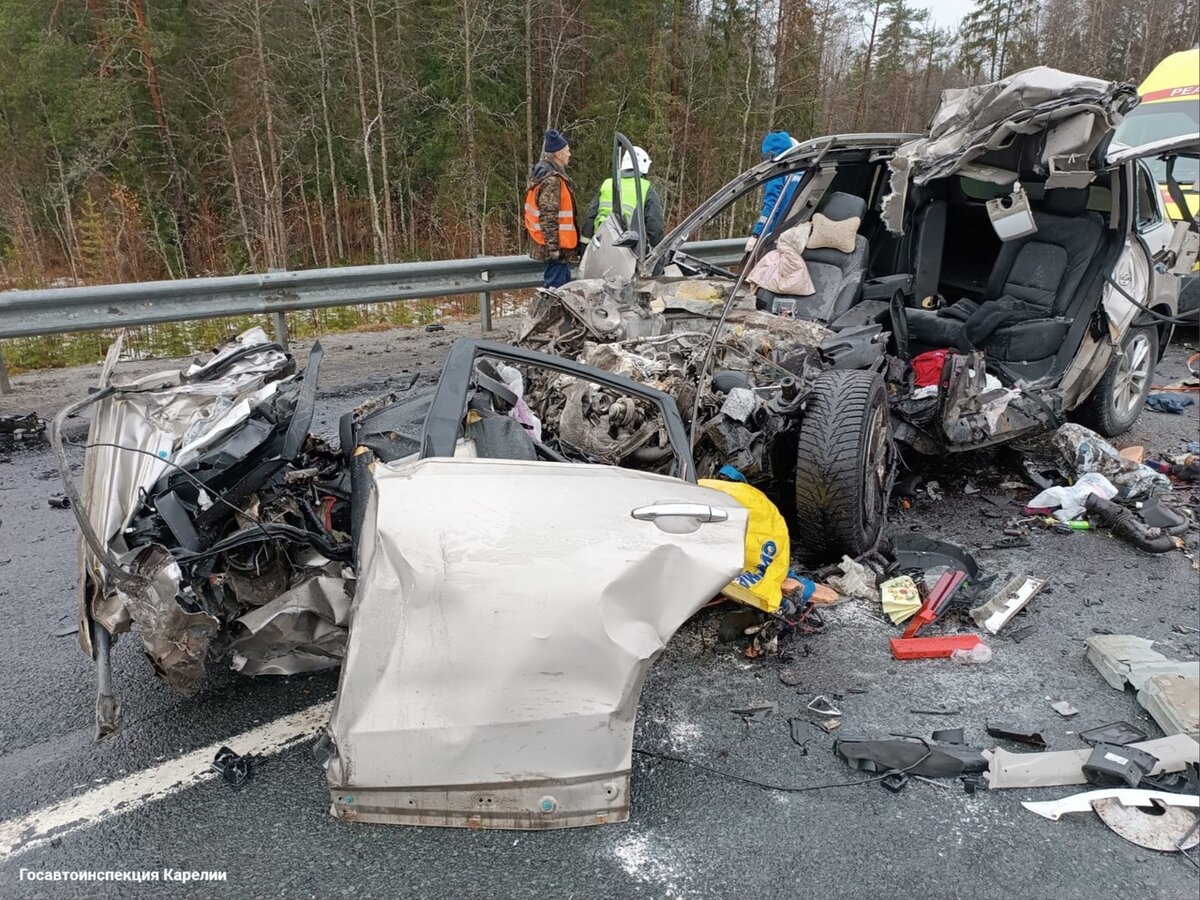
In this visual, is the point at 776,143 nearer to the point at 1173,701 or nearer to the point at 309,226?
the point at 1173,701

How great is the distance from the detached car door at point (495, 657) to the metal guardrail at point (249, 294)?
470 centimetres

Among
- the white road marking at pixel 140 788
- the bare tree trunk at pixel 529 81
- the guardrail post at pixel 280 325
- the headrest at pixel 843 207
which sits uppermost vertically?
the bare tree trunk at pixel 529 81

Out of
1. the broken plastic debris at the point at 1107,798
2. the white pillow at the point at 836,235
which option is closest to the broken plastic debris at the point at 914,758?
the broken plastic debris at the point at 1107,798

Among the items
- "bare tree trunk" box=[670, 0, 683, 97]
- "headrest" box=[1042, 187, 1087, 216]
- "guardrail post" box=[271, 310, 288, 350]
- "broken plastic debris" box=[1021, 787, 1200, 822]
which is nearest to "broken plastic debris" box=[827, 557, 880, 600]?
"broken plastic debris" box=[1021, 787, 1200, 822]

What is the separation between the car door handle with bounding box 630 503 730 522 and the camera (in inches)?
78.0

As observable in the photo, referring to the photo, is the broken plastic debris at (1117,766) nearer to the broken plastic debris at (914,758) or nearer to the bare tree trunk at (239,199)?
the broken plastic debris at (914,758)

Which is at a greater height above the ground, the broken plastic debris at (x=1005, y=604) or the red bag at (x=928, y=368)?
the red bag at (x=928, y=368)

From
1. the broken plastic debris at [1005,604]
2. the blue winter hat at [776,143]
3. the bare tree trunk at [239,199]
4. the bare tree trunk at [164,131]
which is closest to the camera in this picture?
the broken plastic debris at [1005,604]

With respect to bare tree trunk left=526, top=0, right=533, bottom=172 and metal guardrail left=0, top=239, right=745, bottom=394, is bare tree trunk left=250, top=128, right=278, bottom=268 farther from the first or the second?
metal guardrail left=0, top=239, right=745, bottom=394

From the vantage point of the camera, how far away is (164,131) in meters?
16.4

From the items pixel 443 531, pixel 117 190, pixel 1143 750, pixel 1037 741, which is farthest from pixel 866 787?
pixel 117 190

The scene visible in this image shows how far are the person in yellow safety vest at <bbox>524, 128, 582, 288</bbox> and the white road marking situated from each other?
18.5ft

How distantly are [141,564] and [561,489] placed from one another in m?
1.11

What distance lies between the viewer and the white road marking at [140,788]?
1.95 metres
